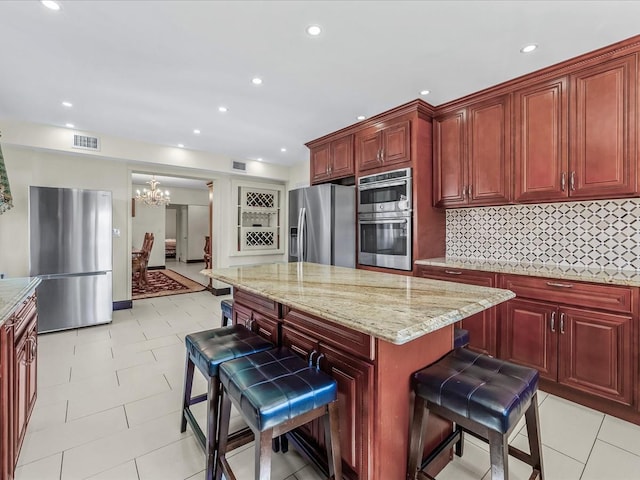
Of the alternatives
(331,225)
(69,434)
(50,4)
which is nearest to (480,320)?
(331,225)

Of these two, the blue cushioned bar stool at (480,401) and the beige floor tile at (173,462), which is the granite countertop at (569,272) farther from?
the beige floor tile at (173,462)

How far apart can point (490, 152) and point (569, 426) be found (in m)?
2.23

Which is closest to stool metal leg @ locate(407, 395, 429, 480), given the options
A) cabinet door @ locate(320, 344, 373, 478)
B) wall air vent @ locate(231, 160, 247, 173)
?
cabinet door @ locate(320, 344, 373, 478)

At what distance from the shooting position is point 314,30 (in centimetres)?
197

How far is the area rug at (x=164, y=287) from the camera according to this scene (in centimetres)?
574

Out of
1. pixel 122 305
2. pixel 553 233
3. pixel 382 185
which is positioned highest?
pixel 382 185

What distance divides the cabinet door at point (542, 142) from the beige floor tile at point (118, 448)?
10.6 feet

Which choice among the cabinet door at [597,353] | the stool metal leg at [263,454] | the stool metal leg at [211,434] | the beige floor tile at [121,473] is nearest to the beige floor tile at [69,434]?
the beige floor tile at [121,473]

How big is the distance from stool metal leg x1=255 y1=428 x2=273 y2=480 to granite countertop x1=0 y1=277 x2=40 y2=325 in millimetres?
1164

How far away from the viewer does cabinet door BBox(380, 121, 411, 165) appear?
3131 millimetres

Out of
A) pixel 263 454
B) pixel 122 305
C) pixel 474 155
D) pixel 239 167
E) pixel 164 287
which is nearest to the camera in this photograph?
pixel 263 454

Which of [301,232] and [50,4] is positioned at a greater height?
[50,4]

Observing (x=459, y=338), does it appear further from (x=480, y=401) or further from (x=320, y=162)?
(x=320, y=162)

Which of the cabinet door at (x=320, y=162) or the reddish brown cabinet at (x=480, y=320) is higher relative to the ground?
the cabinet door at (x=320, y=162)
